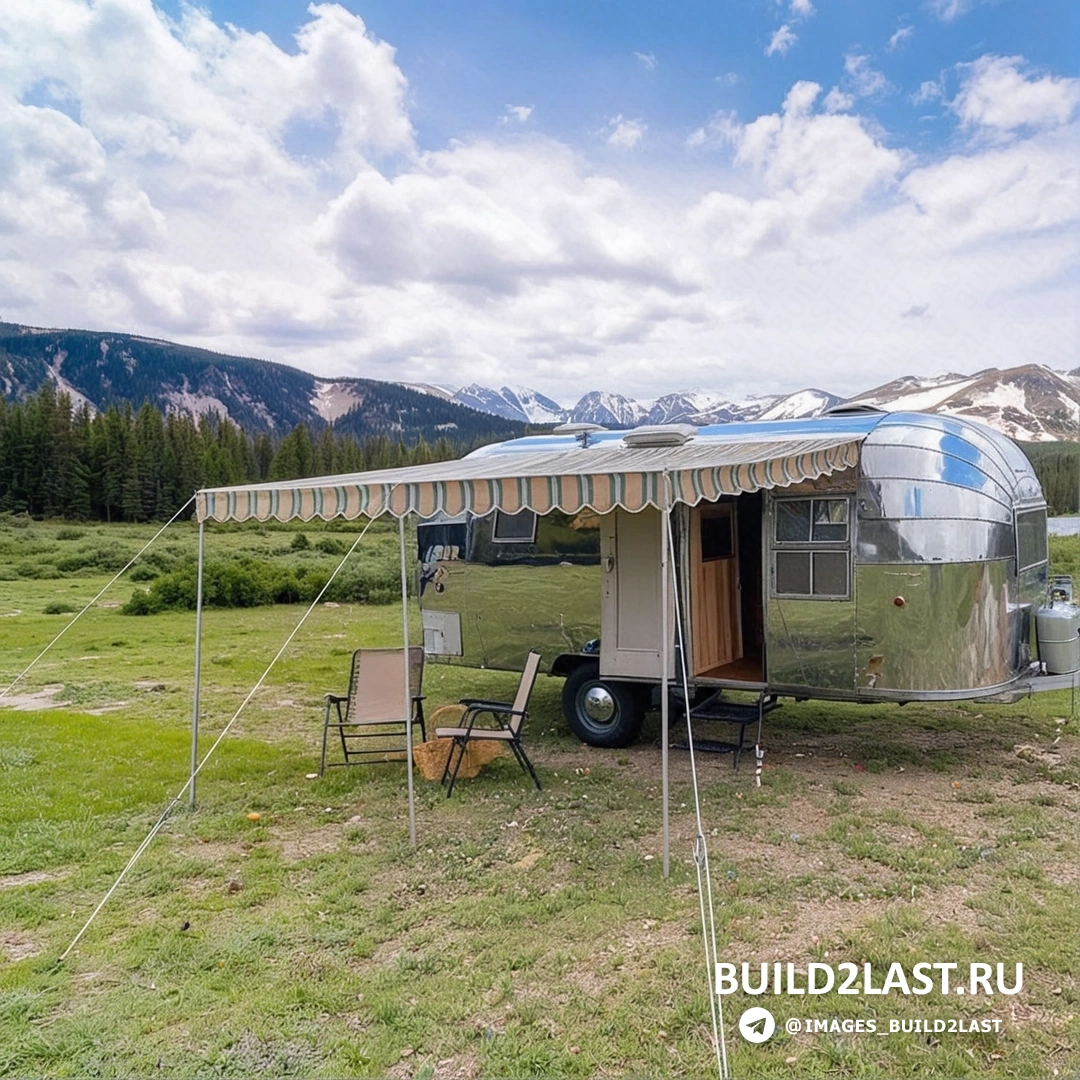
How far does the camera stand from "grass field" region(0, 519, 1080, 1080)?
3391mm

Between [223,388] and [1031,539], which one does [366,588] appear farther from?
[223,388]

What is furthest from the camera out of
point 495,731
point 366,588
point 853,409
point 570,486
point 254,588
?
point 366,588

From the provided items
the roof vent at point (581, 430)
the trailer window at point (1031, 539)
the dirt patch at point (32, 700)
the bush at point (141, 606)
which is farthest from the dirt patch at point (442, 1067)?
the bush at point (141, 606)

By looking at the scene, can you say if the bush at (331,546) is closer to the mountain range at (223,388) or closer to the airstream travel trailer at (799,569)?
the airstream travel trailer at (799,569)

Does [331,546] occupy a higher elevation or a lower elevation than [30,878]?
higher

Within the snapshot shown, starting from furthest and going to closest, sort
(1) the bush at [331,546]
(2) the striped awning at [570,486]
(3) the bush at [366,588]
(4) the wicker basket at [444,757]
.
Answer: (1) the bush at [331,546]
(3) the bush at [366,588]
(4) the wicker basket at [444,757]
(2) the striped awning at [570,486]

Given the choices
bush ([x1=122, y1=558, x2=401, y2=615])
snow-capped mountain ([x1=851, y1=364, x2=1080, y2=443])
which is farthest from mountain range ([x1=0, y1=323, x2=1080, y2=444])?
bush ([x1=122, y1=558, x2=401, y2=615])

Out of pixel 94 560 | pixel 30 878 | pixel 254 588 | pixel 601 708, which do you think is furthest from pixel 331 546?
pixel 30 878

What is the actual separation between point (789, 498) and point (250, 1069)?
5.46 metres

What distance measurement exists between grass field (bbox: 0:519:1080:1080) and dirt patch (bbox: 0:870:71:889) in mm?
27

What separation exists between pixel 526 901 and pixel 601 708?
334cm

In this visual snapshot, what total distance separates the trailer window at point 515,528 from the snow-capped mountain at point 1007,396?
140 m

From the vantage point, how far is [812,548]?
6.88 meters

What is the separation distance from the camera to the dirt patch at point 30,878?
5.17m
